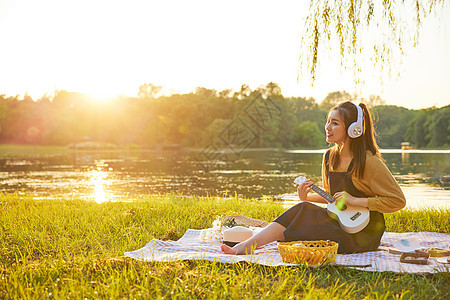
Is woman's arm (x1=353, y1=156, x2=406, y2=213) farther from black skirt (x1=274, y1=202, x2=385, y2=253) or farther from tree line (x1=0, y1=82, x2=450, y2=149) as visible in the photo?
tree line (x1=0, y1=82, x2=450, y2=149)

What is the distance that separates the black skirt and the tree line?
50166 millimetres

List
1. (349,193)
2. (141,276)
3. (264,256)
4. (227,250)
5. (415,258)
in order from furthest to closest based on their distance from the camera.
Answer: (349,193)
(227,250)
(264,256)
(415,258)
(141,276)

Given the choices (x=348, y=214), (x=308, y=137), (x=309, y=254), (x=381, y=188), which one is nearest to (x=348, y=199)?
(x=348, y=214)

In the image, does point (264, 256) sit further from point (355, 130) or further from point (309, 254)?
point (355, 130)

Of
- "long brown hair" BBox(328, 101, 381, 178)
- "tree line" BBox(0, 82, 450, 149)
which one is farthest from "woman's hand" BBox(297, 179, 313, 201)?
"tree line" BBox(0, 82, 450, 149)

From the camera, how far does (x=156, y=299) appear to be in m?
2.49

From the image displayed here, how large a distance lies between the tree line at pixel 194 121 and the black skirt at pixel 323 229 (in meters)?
50.2

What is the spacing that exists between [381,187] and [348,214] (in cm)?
35

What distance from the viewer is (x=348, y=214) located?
11.8ft

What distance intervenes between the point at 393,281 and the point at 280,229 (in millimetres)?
1021

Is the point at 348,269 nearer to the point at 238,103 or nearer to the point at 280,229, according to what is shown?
the point at 280,229

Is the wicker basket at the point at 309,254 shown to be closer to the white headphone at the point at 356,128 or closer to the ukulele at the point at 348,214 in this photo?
the ukulele at the point at 348,214

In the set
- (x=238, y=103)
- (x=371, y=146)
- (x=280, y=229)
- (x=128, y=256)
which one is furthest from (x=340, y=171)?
(x=238, y=103)

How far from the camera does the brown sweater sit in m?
3.48
